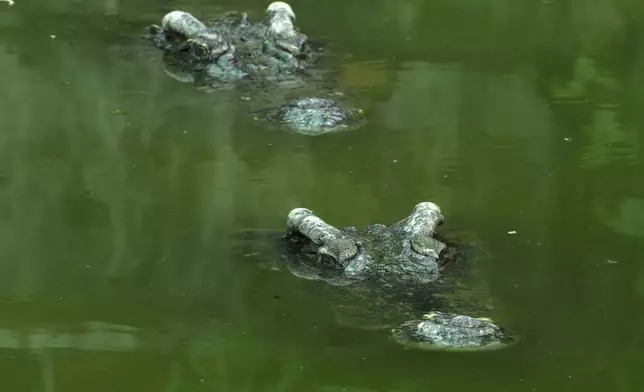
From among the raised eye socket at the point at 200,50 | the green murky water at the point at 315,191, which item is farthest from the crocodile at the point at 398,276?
the raised eye socket at the point at 200,50

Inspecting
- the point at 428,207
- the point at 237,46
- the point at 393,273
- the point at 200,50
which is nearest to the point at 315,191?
the point at 428,207

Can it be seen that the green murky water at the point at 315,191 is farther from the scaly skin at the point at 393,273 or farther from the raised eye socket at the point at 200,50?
the raised eye socket at the point at 200,50

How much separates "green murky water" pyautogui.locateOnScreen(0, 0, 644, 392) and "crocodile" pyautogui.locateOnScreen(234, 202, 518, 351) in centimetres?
11

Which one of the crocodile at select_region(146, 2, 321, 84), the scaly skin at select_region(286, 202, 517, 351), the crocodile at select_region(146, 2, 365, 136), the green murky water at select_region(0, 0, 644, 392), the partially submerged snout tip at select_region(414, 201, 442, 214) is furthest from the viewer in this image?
the crocodile at select_region(146, 2, 321, 84)

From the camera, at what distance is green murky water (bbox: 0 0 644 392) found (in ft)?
14.5

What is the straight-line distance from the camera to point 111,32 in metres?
8.46

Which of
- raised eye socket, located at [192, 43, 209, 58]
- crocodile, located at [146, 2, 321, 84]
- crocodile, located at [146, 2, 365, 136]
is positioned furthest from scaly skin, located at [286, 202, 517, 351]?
raised eye socket, located at [192, 43, 209, 58]

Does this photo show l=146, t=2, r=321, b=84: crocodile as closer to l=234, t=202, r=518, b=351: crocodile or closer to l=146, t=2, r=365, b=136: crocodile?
l=146, t=2, r=365, b=136: crocodile

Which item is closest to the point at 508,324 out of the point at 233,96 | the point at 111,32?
the point at 233,96

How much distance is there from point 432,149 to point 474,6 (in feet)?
9.89

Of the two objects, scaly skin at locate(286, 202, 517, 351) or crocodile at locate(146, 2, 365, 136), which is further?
crocodile at locate(146, 2, 365, 136)

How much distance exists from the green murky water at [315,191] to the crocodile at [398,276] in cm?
11

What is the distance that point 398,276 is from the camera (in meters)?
5.09

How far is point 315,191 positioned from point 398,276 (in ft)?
3.39
